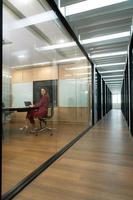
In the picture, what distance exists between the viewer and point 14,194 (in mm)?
1849

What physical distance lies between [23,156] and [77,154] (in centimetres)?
106

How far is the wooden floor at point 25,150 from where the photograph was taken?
88.7 inches

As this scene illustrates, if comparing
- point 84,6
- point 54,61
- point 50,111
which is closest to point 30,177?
point 50,111

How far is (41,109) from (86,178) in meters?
2.95

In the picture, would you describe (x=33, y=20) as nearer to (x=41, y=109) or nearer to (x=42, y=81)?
(x=42, y=81)

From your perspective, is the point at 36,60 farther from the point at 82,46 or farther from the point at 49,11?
the point at 49,11

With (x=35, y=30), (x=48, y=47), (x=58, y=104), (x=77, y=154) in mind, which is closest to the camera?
(x=77, y=154)

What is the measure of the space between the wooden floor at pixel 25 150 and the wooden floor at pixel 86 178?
24 cm

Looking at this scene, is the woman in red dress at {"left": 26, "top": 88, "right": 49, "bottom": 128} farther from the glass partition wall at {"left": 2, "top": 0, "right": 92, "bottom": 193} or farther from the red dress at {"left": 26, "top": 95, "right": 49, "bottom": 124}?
the glass partition wall at {"left": 2, "top": 0, "right": 92, "bottom": 193}

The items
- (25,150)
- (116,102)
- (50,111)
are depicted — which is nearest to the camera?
(25,150)

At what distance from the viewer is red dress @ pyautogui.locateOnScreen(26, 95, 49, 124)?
15.5ft

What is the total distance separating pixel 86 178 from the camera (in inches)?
90.3

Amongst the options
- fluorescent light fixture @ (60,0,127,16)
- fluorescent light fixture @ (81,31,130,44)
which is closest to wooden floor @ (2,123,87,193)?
fluorescent light fixture @ (60,0,127,16)

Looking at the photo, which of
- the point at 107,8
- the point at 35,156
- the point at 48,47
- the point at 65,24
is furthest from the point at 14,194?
the point at 48,47
